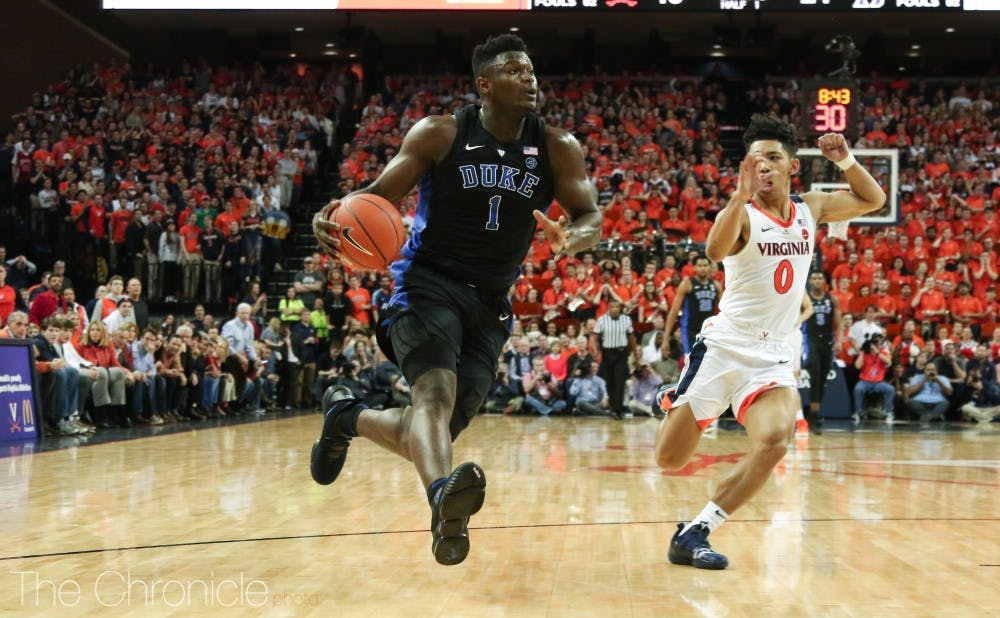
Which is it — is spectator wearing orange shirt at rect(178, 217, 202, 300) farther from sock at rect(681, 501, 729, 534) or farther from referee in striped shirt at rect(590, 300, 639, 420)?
sock at rect(681, 501, 729, 534)

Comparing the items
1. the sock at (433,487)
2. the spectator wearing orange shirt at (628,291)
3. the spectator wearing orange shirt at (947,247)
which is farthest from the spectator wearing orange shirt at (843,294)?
the sock at (433,487)

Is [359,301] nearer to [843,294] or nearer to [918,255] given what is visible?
[843,294]

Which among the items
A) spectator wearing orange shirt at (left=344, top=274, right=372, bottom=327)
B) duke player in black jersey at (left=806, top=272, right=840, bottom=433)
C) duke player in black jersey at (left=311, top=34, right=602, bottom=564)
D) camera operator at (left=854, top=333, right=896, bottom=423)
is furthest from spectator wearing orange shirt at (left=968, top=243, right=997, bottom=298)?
duke player in black jersey at (left=311, top=34, right=602, bottom=564)

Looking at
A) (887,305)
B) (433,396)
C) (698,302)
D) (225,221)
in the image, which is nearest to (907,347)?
(887,305)

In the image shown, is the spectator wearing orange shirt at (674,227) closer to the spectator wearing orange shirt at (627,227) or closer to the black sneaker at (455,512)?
the spectator wearing orange shirt at (627,227)

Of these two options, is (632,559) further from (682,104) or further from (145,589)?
(682,104)

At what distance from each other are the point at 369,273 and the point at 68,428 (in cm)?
719

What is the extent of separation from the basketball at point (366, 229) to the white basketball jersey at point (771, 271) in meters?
1.69

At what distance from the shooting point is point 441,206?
14.4ft

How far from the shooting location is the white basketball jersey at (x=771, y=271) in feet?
16.2

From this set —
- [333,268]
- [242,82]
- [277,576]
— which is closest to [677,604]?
[277,576]

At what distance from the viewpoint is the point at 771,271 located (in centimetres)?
495

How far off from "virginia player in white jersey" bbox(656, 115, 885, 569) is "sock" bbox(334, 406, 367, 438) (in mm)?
1393

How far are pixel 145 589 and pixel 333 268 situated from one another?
46.3 feet
